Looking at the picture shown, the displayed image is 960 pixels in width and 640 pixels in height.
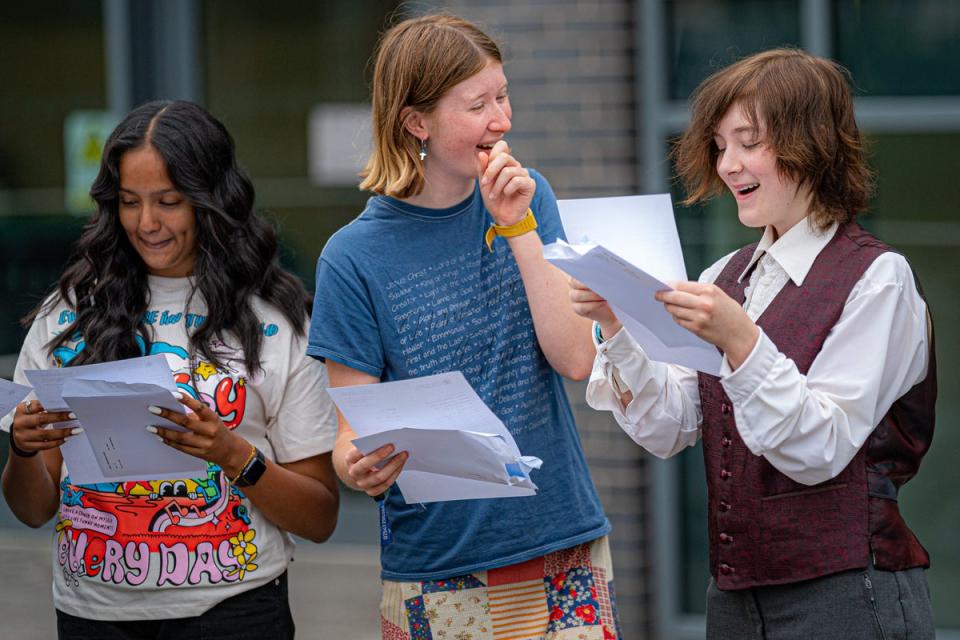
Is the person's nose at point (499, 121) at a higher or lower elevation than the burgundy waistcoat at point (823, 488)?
higher

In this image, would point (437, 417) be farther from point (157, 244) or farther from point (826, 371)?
point (157, 244)

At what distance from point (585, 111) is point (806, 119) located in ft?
8.35

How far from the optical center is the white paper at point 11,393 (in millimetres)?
2715

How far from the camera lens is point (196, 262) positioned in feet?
9.74

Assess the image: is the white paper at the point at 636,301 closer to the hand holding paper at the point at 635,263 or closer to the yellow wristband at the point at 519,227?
the hand holding paper at the point at 635,263

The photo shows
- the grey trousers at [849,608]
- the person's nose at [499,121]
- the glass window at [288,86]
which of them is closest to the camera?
the grey trousers at [849,608]

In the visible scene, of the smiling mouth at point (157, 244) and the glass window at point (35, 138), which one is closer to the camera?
the smiling mouth at point (157, 244)

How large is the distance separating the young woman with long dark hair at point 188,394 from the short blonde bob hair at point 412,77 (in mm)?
417

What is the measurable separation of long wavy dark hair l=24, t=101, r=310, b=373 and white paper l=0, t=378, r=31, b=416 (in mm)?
176

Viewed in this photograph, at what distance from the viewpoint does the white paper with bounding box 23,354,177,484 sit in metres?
2.57

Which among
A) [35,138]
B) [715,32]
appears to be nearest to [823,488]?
[715,32]

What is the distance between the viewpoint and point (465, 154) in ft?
8.78

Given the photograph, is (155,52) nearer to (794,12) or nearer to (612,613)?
(794,12)

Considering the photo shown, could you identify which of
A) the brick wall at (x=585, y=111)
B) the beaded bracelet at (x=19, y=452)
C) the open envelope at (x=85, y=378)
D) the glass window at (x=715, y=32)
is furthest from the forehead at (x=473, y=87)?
the glass window at (x=715, y=32)
